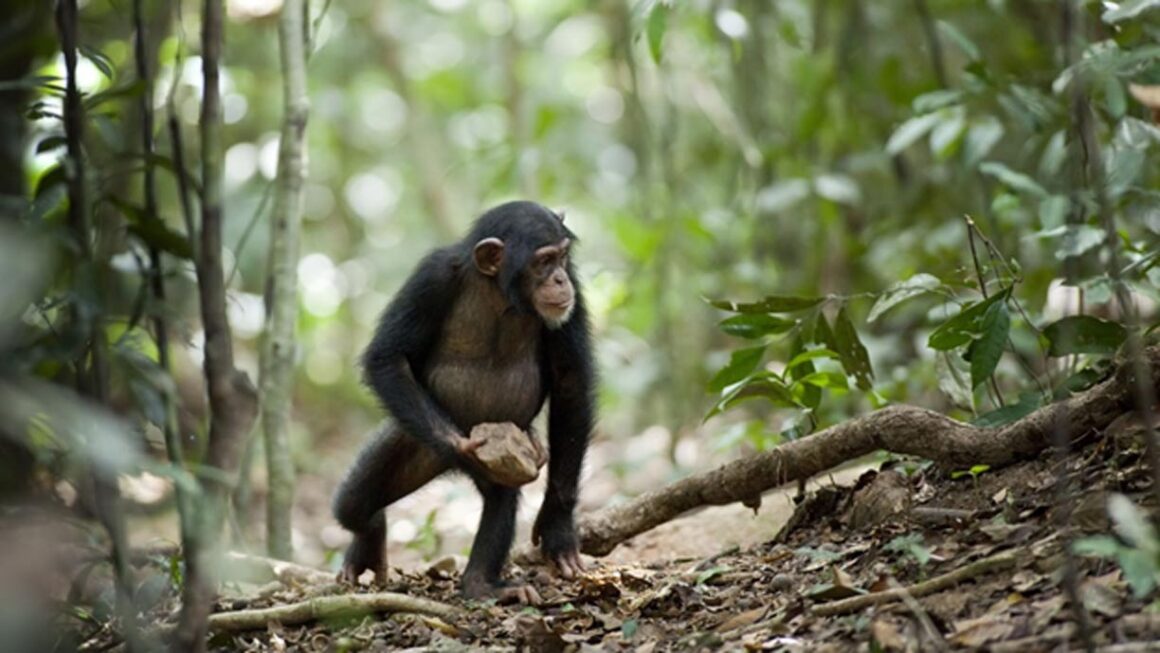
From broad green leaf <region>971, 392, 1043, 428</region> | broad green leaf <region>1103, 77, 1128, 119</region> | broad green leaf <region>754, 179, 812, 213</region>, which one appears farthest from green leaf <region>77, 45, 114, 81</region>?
broad green leaf <region>754, 179, 812, 213</region>

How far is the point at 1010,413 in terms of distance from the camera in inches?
173

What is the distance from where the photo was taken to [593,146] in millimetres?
15797

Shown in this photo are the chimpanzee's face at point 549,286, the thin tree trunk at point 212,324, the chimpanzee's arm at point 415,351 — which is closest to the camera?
the thin tree trunk at point 212,324

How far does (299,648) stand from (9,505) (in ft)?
3.73

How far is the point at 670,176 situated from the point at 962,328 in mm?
4766

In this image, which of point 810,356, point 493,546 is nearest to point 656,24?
point 810,356

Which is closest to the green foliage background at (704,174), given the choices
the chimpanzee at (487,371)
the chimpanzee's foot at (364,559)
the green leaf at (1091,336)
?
the green leaf at (1091,336)

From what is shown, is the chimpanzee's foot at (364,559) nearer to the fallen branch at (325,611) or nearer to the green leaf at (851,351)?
the fallen branch at (325,611)

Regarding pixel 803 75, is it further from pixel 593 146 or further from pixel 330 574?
pixel 593 146

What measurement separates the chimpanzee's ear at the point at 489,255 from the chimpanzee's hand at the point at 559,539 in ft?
3.42

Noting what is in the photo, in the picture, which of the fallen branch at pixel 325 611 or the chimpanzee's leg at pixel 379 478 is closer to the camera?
the fallen branch at pixel 325 611

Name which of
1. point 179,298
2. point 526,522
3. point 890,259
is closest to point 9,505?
point 526,522

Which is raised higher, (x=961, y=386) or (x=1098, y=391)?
(x=961, y=386)

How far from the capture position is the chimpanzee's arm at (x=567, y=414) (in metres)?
5.26
